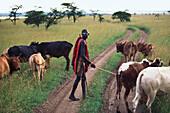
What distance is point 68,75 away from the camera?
8.15 m

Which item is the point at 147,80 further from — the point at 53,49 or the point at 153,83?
the point at 53,49

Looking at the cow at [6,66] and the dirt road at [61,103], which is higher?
the cow at [6,66]

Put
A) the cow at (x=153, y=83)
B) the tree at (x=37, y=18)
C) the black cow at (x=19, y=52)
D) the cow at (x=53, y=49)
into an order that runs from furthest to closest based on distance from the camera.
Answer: the tree at (x=37, y=18) < the cow at (x=53, y=49) < the black cow at (x=19, y=52) < the cow at (x=153, y=83)

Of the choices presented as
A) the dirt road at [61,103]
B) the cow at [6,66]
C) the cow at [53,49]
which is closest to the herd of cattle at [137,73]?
the cow at [6,66]

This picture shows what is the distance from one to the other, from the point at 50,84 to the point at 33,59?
1.21 m

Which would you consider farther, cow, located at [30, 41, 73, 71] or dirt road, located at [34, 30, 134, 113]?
cow, located at [30, 41, 73, 71]

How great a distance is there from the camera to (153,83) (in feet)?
13.8

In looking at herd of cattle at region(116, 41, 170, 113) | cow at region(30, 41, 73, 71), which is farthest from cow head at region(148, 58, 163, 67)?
cow at region(30, 41, 73, 71)

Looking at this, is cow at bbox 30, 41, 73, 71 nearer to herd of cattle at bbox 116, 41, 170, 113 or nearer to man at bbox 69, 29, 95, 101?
man at bbox 69, 29, 95, 101

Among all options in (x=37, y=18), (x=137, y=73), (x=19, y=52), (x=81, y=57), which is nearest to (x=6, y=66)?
(x=19, y=52)

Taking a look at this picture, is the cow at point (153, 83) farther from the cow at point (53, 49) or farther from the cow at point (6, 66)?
the cow at point (53, 49)

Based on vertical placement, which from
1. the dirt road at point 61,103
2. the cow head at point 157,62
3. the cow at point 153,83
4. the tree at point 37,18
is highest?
the tree at point 37,18

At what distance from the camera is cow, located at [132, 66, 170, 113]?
4.22 metres

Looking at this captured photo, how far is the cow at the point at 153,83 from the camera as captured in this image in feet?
13.8
